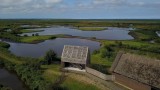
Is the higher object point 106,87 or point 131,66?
point 131,66

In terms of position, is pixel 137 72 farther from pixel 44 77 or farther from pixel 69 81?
pixel 44 77

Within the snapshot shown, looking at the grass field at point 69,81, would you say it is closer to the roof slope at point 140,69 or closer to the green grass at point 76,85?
the green grass at point 76,85

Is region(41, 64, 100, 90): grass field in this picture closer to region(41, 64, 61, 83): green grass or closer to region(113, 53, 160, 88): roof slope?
region(41, 64, 61, 83): green grass

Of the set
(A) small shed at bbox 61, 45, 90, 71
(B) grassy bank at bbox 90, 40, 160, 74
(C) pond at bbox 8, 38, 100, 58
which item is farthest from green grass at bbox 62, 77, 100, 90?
(C) pond at bbox 8, 38, 100, 58

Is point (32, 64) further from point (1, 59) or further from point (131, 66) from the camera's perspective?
point (131, 66)

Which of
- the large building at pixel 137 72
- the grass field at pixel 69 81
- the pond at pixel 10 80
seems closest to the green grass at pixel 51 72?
the grass field at pixel 69 81

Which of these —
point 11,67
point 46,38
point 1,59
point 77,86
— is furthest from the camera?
point 46,38

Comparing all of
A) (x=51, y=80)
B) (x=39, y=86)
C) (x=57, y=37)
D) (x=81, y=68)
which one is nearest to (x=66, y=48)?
(x=81, y=68)
